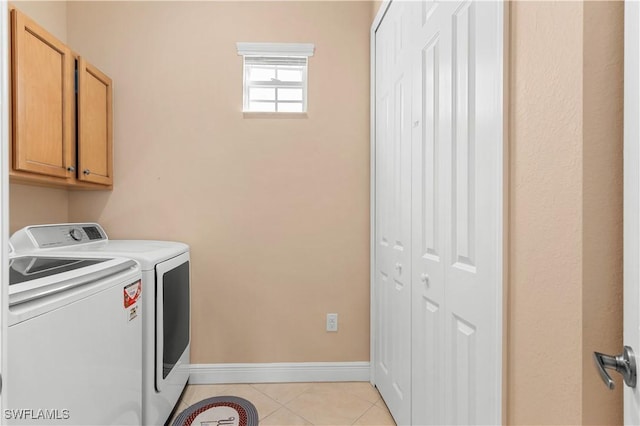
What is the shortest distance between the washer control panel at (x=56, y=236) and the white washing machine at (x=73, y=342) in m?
0.34

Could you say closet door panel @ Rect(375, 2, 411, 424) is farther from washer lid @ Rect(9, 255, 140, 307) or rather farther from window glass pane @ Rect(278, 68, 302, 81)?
washer lid @ Rect(9, 255, 140, 307)

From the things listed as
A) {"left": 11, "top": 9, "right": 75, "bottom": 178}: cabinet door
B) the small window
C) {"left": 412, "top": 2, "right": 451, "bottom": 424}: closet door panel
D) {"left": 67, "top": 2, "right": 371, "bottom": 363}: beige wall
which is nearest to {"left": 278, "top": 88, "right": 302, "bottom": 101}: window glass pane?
the small window

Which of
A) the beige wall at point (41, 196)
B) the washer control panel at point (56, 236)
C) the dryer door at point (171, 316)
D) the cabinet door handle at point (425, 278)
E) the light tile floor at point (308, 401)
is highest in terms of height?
the beige wall at point (41, 196)

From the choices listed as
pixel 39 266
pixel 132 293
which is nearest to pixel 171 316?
pixel 132 293

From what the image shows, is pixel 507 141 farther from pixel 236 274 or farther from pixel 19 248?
pixel 19 248

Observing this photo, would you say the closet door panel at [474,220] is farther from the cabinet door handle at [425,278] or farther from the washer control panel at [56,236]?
the washer control panel at [56,236]

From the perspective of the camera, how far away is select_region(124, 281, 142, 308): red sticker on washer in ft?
4.27

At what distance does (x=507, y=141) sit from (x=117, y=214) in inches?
89.4

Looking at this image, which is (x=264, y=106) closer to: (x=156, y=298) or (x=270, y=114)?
(x=270, y=114)

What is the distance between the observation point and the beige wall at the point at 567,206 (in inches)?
24.2

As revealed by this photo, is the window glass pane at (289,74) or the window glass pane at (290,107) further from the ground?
the window glass pane at (289,74)

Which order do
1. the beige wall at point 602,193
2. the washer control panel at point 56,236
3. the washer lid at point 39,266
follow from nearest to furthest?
the beige wall at point 602,193 < the washer lid at point 39,266 < the washer control panel at point 56,236

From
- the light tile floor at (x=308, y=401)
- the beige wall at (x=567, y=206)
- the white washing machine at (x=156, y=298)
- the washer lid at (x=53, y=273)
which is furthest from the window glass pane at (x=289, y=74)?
the light tile floor at (x=308, y=401)

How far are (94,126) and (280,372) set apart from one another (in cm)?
195
